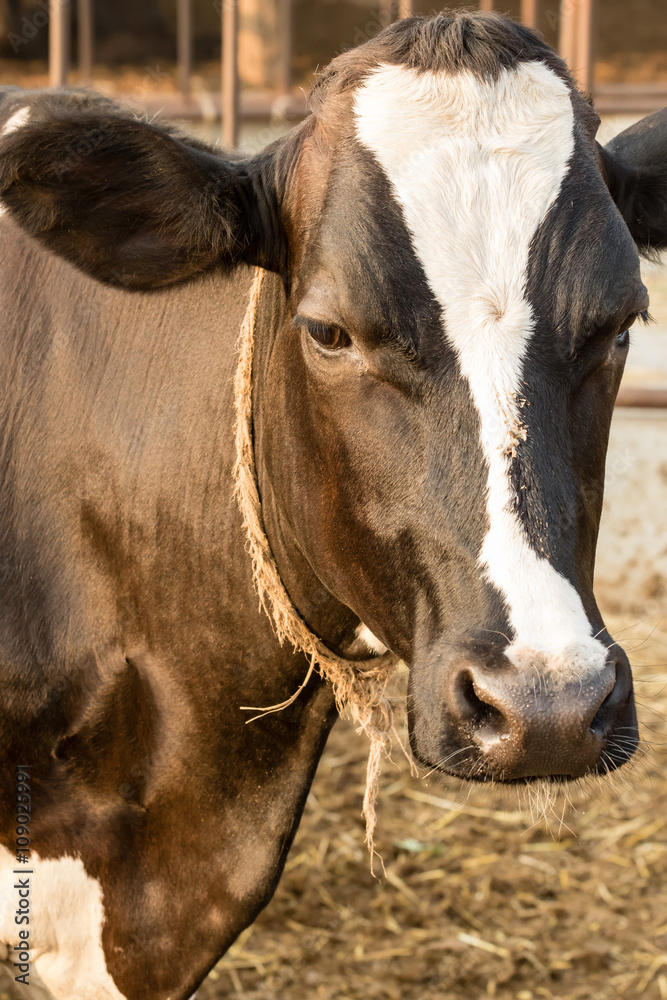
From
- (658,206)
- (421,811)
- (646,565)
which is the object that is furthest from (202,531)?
(646,565)

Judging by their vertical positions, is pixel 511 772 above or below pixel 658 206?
below

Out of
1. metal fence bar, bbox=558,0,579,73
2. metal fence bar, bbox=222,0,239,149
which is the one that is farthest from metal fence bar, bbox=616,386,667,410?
metal fence bar, bbox=222,0,239,149

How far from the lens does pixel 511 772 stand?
5.53ft

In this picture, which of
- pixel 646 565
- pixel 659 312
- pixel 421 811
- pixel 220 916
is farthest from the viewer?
pixel 659 312

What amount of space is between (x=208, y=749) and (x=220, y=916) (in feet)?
1.25

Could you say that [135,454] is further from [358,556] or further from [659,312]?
[659,312]

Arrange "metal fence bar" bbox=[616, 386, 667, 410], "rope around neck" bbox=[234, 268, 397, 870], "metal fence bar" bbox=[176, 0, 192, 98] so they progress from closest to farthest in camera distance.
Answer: "rope around neck" bbox=[234, 268, 397, 870] → "metal fence bar" bbox=[616, 386, 667, 410] → "metal fence bar" bbox=[176, 0, 192, 98]

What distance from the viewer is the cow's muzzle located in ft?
5.26

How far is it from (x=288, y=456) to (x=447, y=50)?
796 mm

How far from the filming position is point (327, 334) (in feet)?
6.35

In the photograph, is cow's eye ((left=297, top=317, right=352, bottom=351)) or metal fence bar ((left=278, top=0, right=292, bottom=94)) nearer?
cow's eye ((left=297, top=317, right=352, bottom=351))

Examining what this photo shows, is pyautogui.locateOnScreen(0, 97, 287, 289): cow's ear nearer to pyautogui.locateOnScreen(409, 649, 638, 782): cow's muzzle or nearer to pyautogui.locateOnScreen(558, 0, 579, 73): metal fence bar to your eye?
pyautogui.locateOnScreen(409, 649, 638, 782): cow's muzzle

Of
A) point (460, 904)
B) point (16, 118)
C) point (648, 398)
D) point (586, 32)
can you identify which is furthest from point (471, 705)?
point (586, 32)

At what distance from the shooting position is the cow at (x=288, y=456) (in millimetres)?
1752
